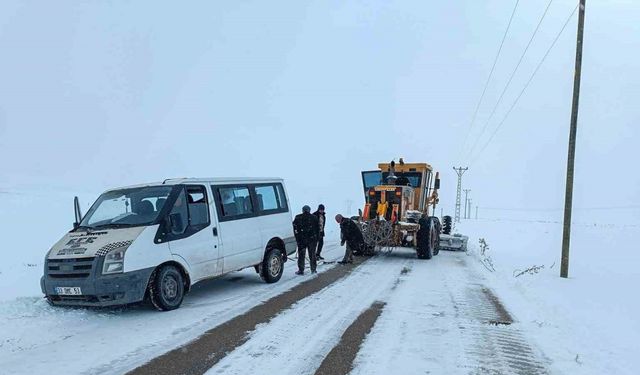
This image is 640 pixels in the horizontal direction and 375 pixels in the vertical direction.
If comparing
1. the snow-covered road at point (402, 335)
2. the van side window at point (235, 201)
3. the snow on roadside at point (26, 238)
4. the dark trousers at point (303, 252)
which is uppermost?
the van side window at point (235, 201)

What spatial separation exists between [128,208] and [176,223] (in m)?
0.93

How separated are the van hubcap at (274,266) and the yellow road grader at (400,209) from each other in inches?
200

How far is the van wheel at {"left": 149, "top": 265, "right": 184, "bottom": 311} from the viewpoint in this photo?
6661 millimetres

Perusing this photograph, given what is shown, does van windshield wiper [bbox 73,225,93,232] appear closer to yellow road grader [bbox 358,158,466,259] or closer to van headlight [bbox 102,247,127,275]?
van headlight [bbox 102,247,127,275]

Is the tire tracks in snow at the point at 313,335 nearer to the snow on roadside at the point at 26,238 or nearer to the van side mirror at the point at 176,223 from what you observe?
the van side mirror at the point at 176,223

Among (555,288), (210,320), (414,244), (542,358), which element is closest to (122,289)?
(210,320)

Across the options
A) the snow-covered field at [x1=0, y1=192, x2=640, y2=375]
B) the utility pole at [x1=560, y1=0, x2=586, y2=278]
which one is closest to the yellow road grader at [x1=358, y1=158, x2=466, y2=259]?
the snow-covered field at [x1=0, y1=192, x2=640, y2=375]

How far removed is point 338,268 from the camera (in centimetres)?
1166

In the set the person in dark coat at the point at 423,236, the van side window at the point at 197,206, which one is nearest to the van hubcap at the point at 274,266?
the van side window at the point at 197,206

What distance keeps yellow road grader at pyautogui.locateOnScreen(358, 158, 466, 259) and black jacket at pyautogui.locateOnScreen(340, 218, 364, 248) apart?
1.24 m

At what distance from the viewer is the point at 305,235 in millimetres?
10500

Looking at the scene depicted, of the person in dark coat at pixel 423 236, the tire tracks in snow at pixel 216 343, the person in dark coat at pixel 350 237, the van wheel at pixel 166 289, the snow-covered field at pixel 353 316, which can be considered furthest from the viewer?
the person in dark coat at pixel 423 236

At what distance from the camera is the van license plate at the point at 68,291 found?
6306 millimetres

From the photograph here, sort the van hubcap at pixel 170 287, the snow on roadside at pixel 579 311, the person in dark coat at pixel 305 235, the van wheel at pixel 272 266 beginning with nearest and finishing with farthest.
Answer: the snow on roadside at pixel 579 311
the van hubcap at pixel 170 287
the van wheel at pixel 272 266
the person in dark coat at pixel 305 235
